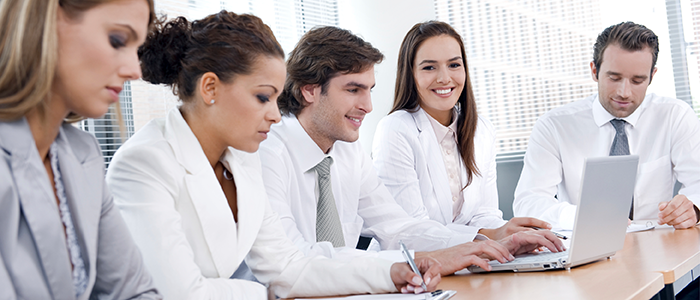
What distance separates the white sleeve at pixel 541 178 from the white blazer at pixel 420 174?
144 millimetres

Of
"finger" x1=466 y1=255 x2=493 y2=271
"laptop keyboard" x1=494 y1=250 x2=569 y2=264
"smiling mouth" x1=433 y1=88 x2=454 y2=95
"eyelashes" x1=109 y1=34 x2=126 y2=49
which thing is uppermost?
"eyelashes" x1=109 y1=34 x2=126 y2=49

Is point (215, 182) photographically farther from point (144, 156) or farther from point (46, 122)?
point (46, 122)

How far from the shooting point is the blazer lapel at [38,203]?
824 millimetres

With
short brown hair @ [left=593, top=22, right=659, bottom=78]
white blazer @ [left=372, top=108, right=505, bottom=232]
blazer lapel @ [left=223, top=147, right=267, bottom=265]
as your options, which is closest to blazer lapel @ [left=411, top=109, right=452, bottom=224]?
white blazer @ [left=372, top=108, right=505, bottom=232]

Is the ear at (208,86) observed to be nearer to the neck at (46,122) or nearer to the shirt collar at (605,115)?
the neck at (46,122)

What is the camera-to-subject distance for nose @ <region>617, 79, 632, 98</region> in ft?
8.43

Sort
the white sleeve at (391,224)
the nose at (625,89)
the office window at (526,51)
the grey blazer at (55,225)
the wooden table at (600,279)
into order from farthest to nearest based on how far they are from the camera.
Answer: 1. the office window at (526,51)
2. the nose at (625,89)
3. the white sleeve at (391,224)
4. the wooden table at (600,279)
5. the grey blazer at (55,225)

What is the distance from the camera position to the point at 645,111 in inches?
106

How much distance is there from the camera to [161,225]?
3.89 ft

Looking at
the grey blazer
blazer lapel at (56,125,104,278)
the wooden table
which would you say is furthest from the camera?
the wooden table

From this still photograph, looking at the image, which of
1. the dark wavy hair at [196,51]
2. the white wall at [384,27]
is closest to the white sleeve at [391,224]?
the dark wavy hair at [196,51]

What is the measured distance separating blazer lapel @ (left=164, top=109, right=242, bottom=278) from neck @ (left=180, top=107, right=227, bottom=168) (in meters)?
0.06

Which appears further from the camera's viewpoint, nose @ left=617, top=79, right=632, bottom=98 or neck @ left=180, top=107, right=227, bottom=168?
nose @ left=617, top=79, right=632, bottom=98

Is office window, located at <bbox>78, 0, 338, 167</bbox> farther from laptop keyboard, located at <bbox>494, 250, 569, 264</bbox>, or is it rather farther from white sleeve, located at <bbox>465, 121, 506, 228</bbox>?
white sleeve, located at <bbox>465, 121, 506, 228</bbox>
